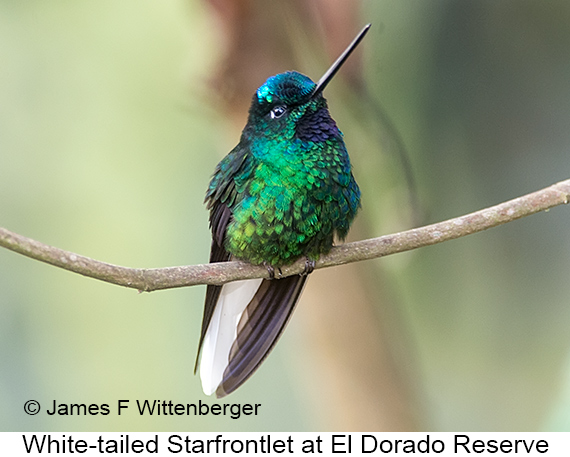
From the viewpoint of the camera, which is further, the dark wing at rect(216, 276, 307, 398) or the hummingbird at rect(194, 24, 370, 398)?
the dark wing at rect(216, 276, 307, 398)

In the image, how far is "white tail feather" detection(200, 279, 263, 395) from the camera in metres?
1.34

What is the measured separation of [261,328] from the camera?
1348 mm

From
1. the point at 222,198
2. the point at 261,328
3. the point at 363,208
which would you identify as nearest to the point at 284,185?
the point at 222,198

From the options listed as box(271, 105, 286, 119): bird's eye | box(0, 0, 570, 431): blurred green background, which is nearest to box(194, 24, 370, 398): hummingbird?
box(271, 105, 286, 119): bird's eye

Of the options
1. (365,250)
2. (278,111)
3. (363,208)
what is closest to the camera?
(365,250)

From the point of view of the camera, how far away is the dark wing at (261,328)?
1.32 meters

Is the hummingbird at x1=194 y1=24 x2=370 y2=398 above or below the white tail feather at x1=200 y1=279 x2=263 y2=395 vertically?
above

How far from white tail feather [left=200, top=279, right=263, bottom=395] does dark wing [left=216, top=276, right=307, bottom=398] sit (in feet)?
0.05

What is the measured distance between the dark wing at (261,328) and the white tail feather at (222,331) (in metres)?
0.02

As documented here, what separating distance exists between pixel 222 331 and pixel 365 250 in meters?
0.47

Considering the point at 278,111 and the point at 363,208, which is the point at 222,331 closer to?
the point at 278,111

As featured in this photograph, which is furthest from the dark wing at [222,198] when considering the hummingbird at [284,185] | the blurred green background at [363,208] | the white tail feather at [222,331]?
the blurred green background at [363,208]

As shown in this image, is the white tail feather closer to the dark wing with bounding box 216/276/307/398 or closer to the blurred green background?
the dark wing with bounding box 216/276/307/398

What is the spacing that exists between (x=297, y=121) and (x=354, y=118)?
25.1 inches
